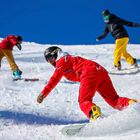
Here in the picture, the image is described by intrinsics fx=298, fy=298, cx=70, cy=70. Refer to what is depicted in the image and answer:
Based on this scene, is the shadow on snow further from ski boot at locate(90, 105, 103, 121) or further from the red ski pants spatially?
ski boot at locate(90, 105, 103, 121)

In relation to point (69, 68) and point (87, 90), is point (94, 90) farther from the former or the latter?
point (69, 68)

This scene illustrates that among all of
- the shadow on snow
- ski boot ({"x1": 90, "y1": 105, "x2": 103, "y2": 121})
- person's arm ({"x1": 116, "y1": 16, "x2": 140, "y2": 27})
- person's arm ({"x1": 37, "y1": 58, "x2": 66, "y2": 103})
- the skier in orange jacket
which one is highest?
person's arm ({"x1": 116, "y1": 16, "x2": 140, "y2": 27})

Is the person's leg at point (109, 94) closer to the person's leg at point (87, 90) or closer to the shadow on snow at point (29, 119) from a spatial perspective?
the person's leg at point (87, 90)

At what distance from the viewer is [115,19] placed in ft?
30.2

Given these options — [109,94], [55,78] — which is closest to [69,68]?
[55,78]

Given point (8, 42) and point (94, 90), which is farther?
point (8, 42)

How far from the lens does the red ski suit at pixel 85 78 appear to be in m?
4.20

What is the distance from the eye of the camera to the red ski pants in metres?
4.10

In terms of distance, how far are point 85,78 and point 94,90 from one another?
0.21 meters

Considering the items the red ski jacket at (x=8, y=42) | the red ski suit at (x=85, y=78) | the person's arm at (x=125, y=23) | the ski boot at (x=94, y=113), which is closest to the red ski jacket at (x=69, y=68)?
the red ski suit at (x=85, y=78)

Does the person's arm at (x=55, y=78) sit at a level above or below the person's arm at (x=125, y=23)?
below

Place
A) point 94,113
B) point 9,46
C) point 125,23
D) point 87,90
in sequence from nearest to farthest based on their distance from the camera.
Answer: point 94,113, point 87,90, point 9,46, point 125,23

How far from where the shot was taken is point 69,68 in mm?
4461

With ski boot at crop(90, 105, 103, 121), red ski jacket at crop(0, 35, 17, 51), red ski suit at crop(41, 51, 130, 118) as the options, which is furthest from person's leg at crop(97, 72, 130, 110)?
red ski jacket at crop(0, 35, 17, 51)
